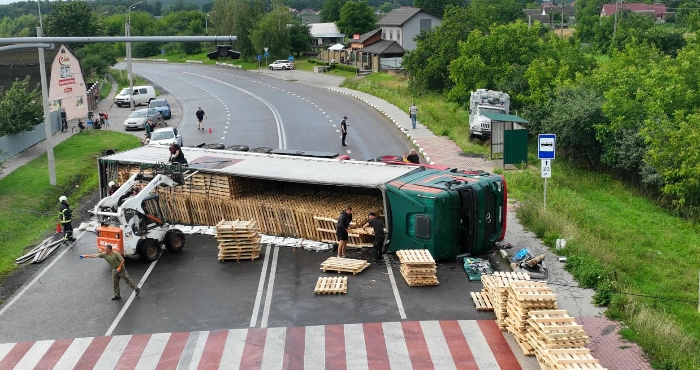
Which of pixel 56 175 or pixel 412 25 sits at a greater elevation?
pixel 412 25

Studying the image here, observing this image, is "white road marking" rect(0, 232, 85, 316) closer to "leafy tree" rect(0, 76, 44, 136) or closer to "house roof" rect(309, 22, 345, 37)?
"leafy tree" rect(0, 76, 44, 136)

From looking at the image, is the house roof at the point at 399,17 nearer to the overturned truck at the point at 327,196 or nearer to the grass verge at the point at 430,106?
the grass verge at the point at 430,106

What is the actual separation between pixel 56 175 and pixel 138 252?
1405cm

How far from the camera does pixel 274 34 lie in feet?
286

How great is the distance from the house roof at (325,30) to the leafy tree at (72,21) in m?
36.8

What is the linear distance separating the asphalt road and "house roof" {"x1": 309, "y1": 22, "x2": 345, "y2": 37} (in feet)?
103

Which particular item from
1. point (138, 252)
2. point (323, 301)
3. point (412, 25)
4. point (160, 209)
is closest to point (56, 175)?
point (160, 209)

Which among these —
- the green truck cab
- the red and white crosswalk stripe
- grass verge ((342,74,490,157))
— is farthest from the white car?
the red and white crosswalk stripe

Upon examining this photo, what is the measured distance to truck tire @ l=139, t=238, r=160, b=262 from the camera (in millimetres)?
20609

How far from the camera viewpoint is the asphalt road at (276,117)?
39594 mm

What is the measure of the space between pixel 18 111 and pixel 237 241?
819 inches

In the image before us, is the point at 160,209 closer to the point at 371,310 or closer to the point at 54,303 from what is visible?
the point at 54,303

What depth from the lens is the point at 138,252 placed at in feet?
67.7

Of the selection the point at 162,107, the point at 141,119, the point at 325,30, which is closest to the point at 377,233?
the point at 141,119
